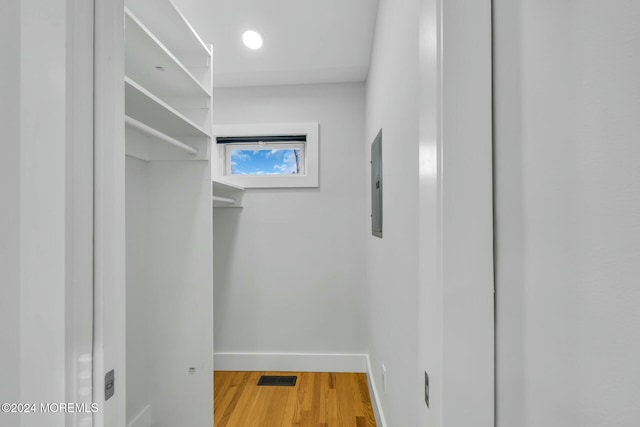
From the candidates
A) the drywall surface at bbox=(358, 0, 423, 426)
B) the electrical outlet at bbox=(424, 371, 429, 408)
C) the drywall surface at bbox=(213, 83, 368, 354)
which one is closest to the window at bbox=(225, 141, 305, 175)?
the drywall surface at bbox=(213, 83, 368, 354)

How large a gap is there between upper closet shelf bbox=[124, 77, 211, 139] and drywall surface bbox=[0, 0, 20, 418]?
2.10 ft

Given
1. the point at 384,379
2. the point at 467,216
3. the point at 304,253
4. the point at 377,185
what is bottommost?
the point at 384,379

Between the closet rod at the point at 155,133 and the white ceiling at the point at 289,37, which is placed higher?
the white ceiling at the point at 289,37

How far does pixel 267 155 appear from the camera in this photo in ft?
9.52

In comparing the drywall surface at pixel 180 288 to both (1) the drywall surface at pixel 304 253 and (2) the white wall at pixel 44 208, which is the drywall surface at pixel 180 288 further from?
(2) the white wall at pixel 44 208

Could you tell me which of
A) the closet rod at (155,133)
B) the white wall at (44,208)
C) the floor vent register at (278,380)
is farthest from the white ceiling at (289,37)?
the floor vent register at (278,380)

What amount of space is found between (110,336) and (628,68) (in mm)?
917

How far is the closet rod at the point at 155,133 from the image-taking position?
4.09ft

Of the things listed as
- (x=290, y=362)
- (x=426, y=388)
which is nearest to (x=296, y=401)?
(x=290, y=362)

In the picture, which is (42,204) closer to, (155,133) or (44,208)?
(44,208)

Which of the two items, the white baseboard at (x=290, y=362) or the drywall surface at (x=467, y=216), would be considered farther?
the white baseboard at (x=290, y=362)

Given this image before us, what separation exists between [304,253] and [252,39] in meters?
1.64

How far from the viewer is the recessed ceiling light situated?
228 cm

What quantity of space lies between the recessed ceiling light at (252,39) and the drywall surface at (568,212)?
2.08 m
